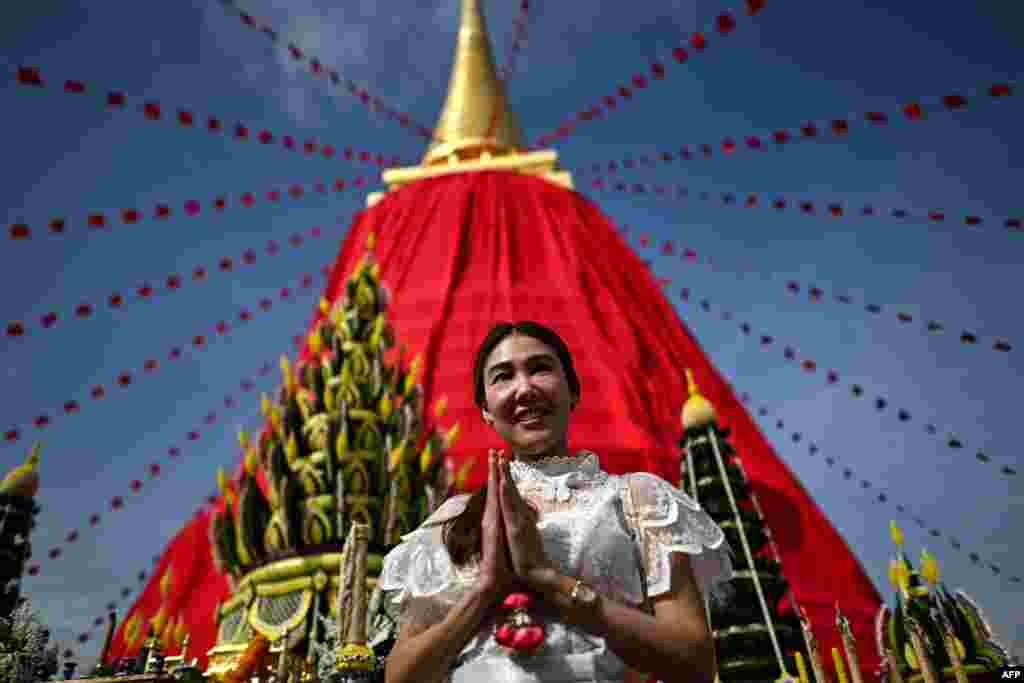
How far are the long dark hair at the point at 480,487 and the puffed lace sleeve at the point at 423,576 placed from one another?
0.03m

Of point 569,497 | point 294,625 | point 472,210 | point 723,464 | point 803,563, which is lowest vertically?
point 569,497

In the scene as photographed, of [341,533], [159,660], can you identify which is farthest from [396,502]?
[159,660]

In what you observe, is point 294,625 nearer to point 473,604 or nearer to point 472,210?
point 473,604

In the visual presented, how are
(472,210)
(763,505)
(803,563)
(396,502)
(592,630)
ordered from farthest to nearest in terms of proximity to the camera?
(472,210) → (763,505) → (803,563) → (396,502) → (592,630)

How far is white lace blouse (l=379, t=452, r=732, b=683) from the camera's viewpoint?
3.24 feet

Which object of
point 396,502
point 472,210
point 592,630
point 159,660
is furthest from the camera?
point 472,210

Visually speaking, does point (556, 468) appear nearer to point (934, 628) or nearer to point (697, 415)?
point (934, 628)

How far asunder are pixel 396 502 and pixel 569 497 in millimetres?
5274

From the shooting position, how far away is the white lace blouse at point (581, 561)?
3.24ft

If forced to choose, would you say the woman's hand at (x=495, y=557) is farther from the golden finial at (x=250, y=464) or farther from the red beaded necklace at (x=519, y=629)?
the golden finial at (x=250, y=464)

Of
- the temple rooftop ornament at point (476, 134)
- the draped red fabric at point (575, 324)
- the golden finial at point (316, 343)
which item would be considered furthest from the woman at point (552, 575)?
the temple rooftop ornament at point (476, 134)

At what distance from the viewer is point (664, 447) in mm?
9539

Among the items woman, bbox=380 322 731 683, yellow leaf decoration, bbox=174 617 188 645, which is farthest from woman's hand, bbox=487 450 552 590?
yellow leaf decoration, bbox=174 617 188 645

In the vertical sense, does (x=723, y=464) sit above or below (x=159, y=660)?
above
